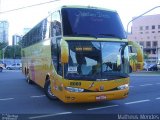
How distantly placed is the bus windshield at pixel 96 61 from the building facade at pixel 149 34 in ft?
372

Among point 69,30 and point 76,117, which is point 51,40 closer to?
point 69,30

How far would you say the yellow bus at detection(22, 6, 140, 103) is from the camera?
1143 cm

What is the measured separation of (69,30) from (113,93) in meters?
2.61

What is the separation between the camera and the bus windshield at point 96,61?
38.0ft

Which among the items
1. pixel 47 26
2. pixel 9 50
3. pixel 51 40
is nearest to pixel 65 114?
pixel 51 40

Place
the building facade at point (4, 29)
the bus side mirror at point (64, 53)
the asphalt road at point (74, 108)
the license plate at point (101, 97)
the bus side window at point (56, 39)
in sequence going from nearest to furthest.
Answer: the asphalt road at point (74, 108), the bus side mirror at point (64, 53), the license plate at point (101, 97), the bus side window at point (56, 39), the building facade at point (4, 29)

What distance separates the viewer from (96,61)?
11.8 metres

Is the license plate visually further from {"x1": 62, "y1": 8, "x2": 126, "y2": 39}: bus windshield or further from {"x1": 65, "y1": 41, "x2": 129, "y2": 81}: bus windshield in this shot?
{"x1": 62, "y1": 8, "x2": 126, "y2": 39}: bus windshield

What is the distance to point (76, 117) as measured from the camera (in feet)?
33.4

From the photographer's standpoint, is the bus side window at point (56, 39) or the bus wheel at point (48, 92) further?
the bus wheel at point (48, 92)

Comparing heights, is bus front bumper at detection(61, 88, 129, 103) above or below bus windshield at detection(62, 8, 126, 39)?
below

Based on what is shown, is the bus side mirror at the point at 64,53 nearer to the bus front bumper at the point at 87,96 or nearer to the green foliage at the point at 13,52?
the bus front bumper at the point at 87,96

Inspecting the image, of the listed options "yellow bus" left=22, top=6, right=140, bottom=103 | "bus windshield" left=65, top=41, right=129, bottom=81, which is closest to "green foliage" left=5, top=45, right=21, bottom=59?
"yellow bus" left=22, top=6, right=140, bottom=103

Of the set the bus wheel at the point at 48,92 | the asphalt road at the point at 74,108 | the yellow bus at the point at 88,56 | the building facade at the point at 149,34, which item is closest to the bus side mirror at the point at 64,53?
the yellow bus at the point at 88,56
